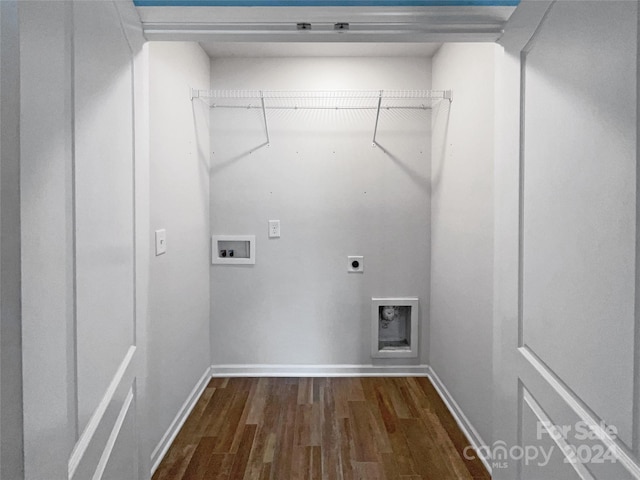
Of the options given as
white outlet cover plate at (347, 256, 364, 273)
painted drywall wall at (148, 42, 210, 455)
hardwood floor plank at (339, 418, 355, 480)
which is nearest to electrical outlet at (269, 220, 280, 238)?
painted drywall wall at (148, 42, 210, 455)

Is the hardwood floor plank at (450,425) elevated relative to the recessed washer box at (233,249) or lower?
lower

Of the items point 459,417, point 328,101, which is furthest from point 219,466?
point 328,101

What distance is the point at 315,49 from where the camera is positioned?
2723 millimetres

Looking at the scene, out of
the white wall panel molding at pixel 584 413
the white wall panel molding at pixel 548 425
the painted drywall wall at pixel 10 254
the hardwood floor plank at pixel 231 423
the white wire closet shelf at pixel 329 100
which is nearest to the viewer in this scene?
the painted drywall wall at pixel 10 254

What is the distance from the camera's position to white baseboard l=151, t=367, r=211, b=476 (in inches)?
75.4

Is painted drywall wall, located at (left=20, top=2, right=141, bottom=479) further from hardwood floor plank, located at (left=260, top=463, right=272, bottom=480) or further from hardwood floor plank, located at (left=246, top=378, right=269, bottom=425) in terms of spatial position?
hardwood floor plank, located at (left=246, top=378, right=269, bottom=425)

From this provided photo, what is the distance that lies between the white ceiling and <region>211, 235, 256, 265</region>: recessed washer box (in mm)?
1274

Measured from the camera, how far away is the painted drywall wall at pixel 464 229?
1969 mm

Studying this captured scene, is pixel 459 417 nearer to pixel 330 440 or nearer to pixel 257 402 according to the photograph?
pixel 330 440

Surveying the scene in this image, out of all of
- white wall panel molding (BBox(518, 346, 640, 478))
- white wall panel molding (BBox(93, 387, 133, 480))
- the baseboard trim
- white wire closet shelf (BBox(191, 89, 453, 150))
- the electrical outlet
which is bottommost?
the baseboard trim

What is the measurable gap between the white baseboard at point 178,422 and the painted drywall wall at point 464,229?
1.59 meters

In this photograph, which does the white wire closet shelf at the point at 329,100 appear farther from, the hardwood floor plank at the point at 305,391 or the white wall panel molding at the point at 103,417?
the white wall panel molding at the point at 103,417

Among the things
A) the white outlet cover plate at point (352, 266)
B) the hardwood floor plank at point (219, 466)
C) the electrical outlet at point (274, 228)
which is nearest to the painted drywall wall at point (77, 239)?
the hardwood floor plank at point (219, 466)

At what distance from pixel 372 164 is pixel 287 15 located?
70.2 inches
